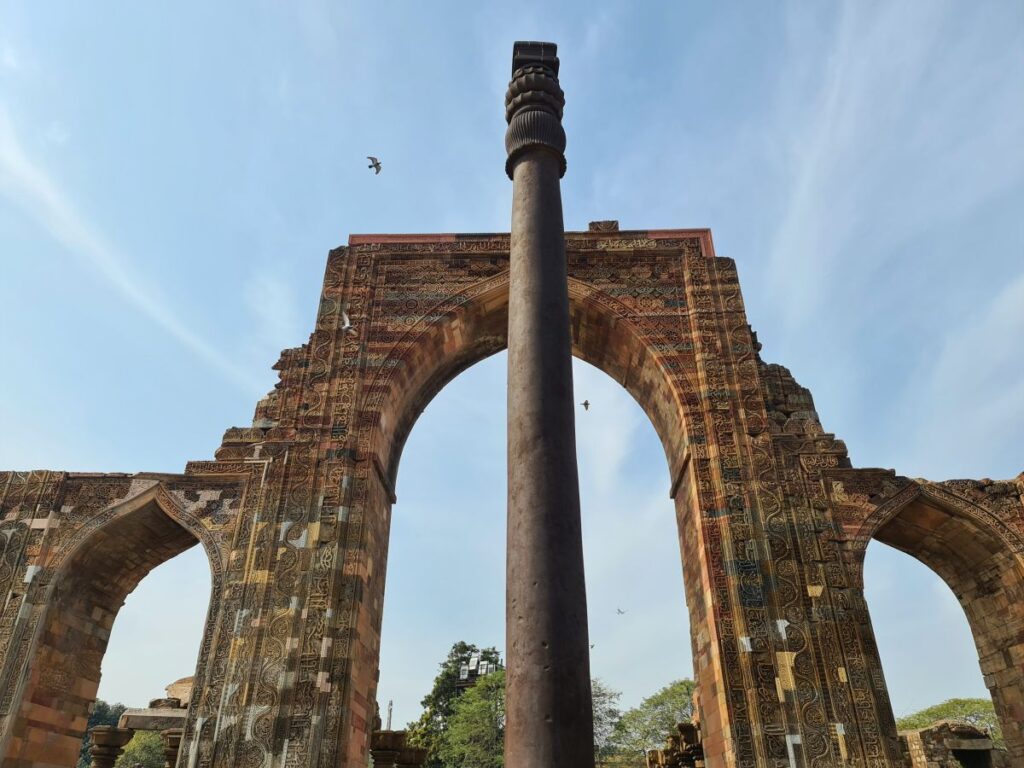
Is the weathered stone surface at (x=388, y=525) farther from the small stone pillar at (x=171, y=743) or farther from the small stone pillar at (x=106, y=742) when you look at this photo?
the small stone pillar at (x=106, y=742)

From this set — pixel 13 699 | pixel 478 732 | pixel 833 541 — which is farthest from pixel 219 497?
pixel 478 732

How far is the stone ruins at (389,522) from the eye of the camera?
332 inches

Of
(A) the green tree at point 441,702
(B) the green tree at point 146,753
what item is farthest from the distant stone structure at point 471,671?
(B) the green tree at point 146,753

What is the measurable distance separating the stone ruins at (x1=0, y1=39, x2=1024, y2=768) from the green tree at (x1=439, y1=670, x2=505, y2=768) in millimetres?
21839

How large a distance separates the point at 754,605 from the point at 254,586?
20.7 ft

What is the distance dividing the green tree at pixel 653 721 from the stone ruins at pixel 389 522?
96.6ft

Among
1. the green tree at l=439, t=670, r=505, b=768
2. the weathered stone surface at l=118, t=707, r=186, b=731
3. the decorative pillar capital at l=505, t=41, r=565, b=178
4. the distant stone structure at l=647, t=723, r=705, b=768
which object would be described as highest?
the decorative pillar capital at l=505, t=41, r=565, b=178

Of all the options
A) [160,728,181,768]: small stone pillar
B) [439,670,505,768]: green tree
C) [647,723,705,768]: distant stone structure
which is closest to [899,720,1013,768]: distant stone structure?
[647,723,705,768]: distant stone structure

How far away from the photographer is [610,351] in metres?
12.2

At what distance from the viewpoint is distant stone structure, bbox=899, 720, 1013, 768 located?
13.9m

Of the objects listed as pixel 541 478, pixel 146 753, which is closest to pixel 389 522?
pixel 541 478

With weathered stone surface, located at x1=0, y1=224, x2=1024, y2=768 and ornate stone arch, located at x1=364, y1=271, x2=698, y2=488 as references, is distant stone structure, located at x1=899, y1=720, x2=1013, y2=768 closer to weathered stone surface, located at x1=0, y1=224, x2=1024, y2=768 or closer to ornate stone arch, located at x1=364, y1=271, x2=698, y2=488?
weathered stone surface, located at x1=0, y1=224, x2=1024, y2=768

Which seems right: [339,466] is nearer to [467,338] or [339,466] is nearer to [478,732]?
[467,338]

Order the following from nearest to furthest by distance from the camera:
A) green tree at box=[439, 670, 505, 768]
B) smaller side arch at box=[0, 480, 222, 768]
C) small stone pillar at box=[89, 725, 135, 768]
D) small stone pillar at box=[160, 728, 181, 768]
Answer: smaller side arch at box=[0, 480, 222, 768], small stone pillar at box=[160, 728, 181, 768], small stone pillar at box=[89, 725, 135, 768], green tree at box=[439, 670, 505, 768]
